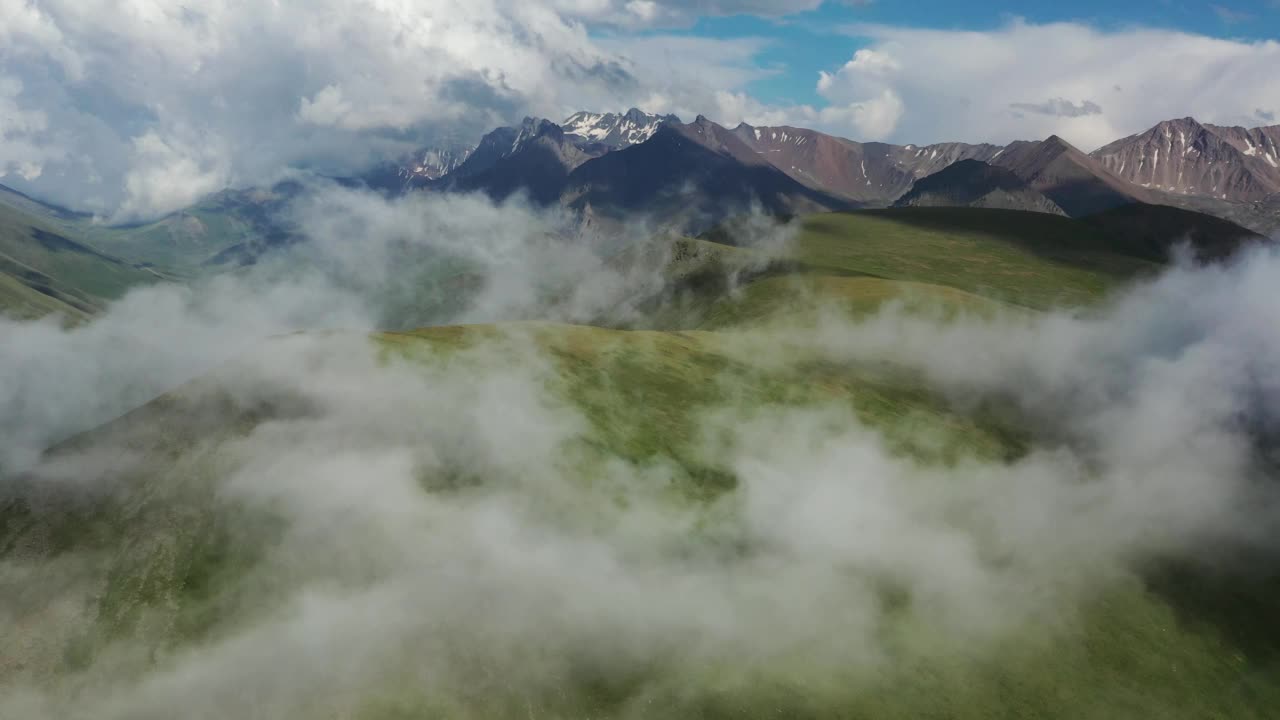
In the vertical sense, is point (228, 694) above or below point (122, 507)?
below

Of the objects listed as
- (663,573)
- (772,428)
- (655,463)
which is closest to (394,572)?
(663,573)

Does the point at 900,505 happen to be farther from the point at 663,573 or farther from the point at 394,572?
the point at 394,572

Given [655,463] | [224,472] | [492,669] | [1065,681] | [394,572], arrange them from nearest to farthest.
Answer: [492,669], [1065,681], [394,572], [224,472], [655,463]

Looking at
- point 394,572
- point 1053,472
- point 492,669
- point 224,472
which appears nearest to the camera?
point 492,669

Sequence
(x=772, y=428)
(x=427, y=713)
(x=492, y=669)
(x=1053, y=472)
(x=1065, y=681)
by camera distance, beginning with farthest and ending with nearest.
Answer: (x=772, y=428) → (x=1053, y=472) → (x=1065, y=681) → (x=492, y=669) → (x=427, y=713)

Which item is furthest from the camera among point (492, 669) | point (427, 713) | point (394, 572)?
point (394, 572)

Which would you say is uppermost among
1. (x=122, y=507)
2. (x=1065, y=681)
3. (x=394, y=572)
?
Result: (x=122, y=507)

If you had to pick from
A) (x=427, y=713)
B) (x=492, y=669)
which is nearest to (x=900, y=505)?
(x=492, y=669)

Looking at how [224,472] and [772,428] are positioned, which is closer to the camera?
[224,472]

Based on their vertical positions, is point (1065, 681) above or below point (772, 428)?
below
